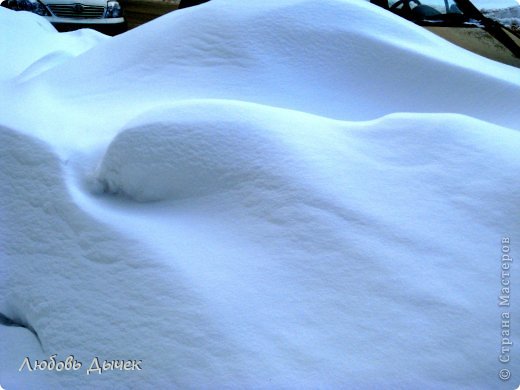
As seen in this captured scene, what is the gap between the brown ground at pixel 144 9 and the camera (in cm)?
802

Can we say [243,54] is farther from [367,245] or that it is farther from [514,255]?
[514,255]

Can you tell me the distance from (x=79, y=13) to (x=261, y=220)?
5254 mm

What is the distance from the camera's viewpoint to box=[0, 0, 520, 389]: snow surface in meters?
1.25

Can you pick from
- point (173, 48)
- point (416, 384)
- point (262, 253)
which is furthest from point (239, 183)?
point (173, 48)

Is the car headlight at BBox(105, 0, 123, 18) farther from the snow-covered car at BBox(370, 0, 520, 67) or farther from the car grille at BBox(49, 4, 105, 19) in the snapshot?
the snow-covered car at BBox(370, 0, 520, 67)

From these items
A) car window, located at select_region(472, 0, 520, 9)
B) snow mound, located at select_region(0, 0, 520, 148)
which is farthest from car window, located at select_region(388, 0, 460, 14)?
snow mound, located at select_region(0, 0, 520, 148)

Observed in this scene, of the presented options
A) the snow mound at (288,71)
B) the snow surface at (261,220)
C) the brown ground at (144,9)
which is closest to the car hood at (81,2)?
the brown ground at (144,9)

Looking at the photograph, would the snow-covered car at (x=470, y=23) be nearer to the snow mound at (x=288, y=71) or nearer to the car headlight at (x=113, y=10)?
the snow mound at (x=288, y=71)

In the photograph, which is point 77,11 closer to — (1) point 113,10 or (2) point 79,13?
(2) point 79,13

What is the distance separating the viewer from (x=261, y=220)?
1447 mm

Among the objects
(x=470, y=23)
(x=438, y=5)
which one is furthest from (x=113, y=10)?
(x=470, y=23)

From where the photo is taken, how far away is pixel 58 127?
1.87 metres

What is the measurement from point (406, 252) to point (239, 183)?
1.49 ft

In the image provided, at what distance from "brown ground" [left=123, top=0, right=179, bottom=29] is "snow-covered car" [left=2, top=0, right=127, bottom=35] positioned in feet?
5.02
